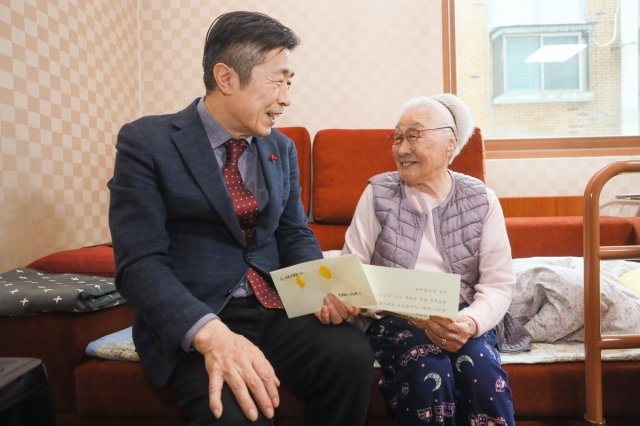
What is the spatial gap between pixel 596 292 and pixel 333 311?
743 millimetres

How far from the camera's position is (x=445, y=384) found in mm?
1167

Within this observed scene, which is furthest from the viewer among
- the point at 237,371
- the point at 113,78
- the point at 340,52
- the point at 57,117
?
the point at 340,52

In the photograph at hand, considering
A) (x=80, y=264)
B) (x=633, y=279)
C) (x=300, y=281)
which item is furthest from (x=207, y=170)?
(x=633, y=279)

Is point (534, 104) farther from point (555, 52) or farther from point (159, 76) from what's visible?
point (159, 76)

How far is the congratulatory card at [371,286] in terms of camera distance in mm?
1078

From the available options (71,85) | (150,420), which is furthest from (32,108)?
(150,420)

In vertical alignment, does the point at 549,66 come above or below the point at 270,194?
above

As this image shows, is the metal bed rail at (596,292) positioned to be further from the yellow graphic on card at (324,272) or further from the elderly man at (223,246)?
the yellow graphic on card at (324,272)

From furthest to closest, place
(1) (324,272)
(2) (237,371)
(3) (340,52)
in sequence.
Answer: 1. (3) (340,52)
2. (1) (324,272)
3. (2) (237,371)

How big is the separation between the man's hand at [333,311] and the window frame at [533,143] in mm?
1934

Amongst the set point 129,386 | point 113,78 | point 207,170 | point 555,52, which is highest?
point 555,52

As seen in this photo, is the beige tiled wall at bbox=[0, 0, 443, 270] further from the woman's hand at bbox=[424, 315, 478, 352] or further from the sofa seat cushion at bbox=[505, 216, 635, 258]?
the woman's hand at bbox=[424, 315, 478, 352]

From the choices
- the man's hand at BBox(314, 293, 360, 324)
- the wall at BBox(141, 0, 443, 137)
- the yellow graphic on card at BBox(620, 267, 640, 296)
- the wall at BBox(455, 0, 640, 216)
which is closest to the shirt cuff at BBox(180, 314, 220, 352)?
the man's hand at BBox(314, 293, 360, 324)

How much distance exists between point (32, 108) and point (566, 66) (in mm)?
2846
